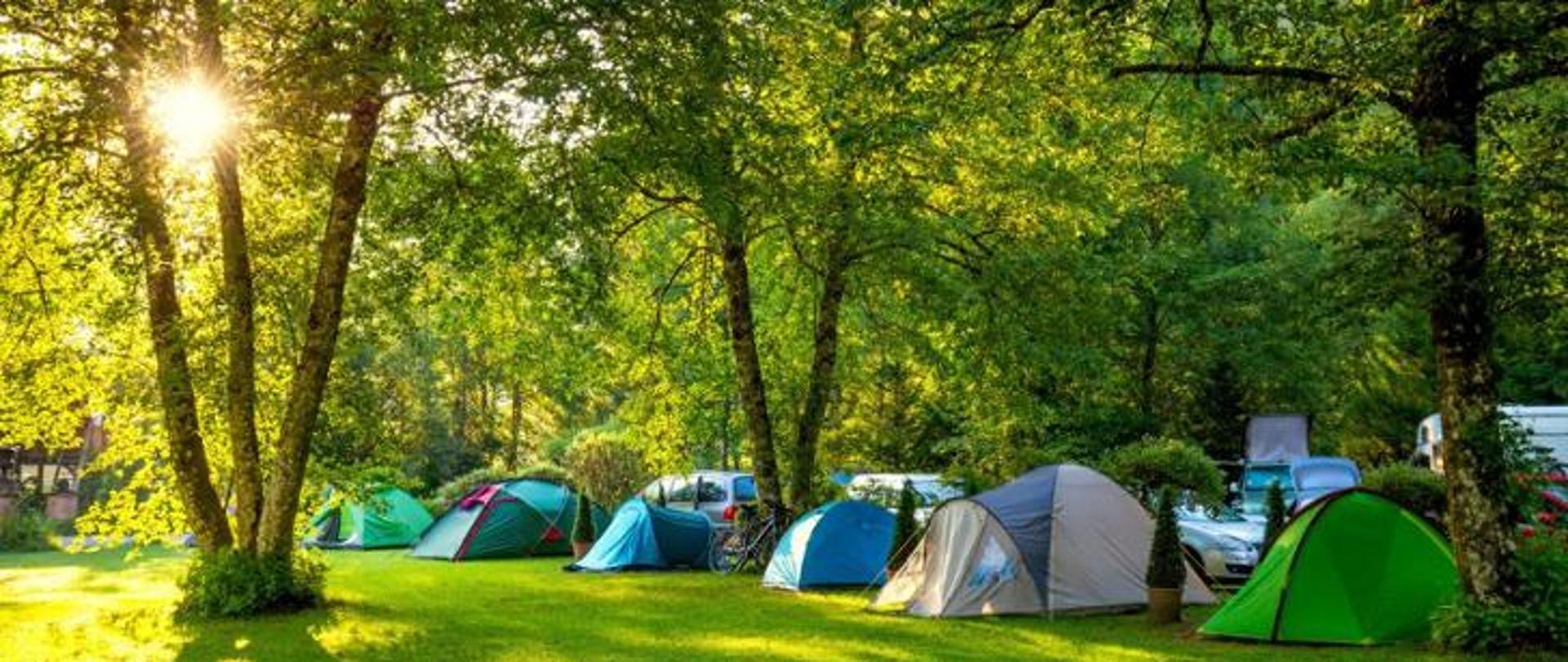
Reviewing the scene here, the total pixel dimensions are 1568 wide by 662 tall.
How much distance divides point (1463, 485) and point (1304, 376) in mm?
20496

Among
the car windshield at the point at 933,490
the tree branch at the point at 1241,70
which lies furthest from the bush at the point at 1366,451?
the tree branch at the point at 1241,70

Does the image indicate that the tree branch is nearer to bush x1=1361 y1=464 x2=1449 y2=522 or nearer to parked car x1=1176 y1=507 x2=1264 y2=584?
parked car x1=1176 y1=507 x2=1264 y2=584

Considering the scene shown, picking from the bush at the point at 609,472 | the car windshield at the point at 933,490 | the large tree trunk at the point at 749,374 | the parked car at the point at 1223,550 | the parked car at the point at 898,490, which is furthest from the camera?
the bush at the point at 609,472

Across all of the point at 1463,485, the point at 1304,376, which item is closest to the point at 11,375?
the point at 1463,485

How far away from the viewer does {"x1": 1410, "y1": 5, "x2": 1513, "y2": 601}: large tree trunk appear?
10.7m

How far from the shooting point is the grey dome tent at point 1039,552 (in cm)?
1395

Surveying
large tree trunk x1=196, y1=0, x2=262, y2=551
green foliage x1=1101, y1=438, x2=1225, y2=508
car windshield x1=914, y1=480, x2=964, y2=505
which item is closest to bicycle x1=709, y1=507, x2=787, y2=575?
car windshield x1=914, y1=480, x2=964, y2=505

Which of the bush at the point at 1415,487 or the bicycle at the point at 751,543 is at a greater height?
the bush at the point at 1415,487

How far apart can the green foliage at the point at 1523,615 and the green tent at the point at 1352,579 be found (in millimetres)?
501

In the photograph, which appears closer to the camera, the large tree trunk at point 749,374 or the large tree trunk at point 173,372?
the large tree trunk at point 173,372

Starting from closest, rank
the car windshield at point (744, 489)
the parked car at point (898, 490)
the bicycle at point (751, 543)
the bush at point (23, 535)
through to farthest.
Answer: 1. the bicycle at point (751, 543)
2. the parked car at point (898, 490)
3. the car windshield at point (744, 489)
4. the bush at point (23, 535)

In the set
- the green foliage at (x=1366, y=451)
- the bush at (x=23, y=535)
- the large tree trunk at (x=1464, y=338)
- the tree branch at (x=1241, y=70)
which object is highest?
the tree branch at (x=1241, y=70)

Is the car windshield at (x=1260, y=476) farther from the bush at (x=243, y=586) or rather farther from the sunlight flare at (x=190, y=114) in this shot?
the sunlight flare at (x=190, y=114)

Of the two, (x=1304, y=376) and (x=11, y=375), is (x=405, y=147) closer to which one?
(x=11, y=375)
